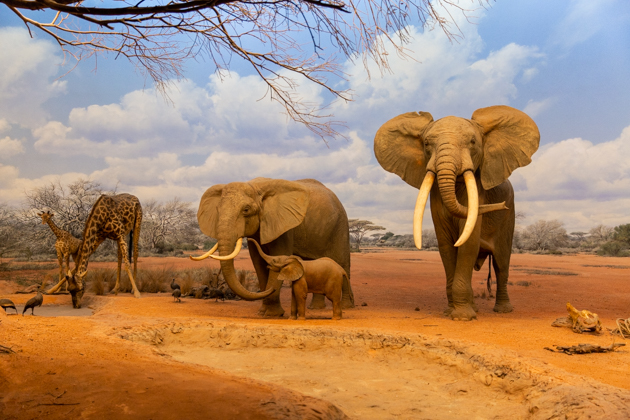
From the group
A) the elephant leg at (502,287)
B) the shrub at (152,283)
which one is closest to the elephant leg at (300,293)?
the elephant leg at (502,287)

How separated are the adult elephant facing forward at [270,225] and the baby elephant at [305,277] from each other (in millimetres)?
286

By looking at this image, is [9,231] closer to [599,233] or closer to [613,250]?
[613,250]

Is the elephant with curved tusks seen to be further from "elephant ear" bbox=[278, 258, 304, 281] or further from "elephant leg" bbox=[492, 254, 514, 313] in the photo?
"elephant ear" bbox=[278, 258, 304, 281]

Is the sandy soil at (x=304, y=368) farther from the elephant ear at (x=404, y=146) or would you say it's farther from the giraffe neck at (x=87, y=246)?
the elephant ear at (x=404, y=146)

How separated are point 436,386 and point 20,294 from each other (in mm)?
9733

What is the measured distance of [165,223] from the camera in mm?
39250

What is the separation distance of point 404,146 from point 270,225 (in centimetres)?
284

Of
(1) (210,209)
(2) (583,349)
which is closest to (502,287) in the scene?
(2) (583,349)

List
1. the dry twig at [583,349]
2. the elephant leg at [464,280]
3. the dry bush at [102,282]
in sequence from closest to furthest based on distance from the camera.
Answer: the dry twig at [583,349] < the elephant leg at [464,280] < the dry bush at [102,282]

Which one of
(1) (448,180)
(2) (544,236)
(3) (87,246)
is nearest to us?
(1) (448,180)

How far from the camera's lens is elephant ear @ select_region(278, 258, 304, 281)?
311 inches

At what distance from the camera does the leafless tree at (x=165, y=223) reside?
123ft

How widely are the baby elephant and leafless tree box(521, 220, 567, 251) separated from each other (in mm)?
42167

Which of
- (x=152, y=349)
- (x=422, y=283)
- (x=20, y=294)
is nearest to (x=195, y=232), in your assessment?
(x=422, y=283)
